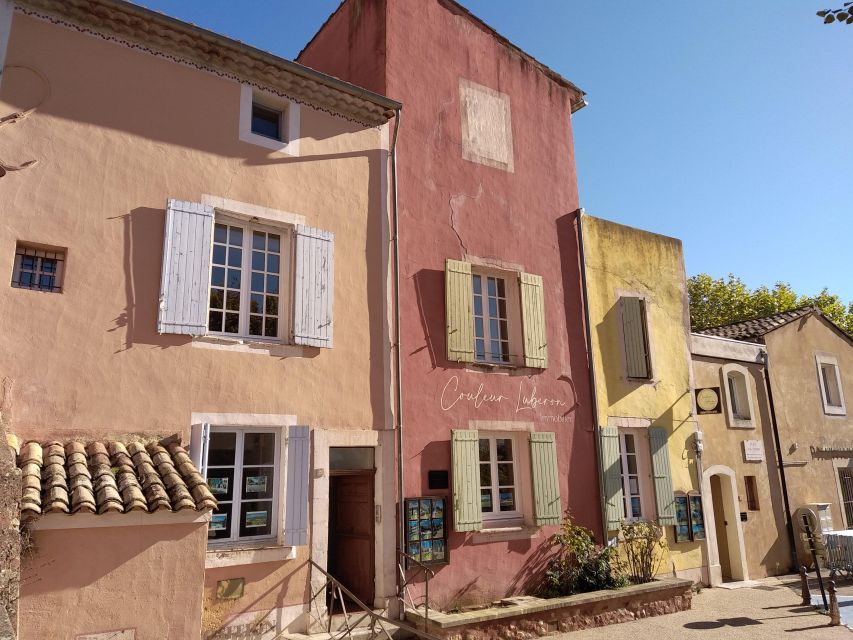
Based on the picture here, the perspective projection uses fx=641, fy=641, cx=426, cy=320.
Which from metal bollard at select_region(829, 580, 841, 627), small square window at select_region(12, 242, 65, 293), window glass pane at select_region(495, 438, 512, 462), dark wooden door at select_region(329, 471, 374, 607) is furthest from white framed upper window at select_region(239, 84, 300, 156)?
metal bollard at select_region(829, 580, 841, 627)

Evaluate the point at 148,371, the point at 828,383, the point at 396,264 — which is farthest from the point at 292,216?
the point at 828,383

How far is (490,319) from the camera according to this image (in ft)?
33.9

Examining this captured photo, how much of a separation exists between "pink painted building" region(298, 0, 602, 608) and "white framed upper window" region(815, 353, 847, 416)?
8.42m

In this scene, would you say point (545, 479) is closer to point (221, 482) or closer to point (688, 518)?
point (688, 518)

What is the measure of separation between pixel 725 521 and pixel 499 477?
600cm

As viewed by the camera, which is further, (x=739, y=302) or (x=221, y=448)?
(x=739, y=302)

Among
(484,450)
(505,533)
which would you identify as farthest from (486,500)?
(484,450)

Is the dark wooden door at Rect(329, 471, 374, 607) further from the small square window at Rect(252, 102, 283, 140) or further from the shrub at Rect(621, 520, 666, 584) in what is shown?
the small square window at Rect(252, 102, 283, 140)

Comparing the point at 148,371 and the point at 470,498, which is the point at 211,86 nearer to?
the point at 148,371

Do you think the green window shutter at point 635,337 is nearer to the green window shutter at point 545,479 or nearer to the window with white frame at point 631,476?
the window with white frame at point 631,476

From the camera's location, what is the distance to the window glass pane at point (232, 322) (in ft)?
25.5

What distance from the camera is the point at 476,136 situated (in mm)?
10703

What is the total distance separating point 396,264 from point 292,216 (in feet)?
5.40

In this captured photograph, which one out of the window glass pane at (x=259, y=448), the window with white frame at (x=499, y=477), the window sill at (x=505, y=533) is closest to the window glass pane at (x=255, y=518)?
the window glass pane at (x=259, y=448)
